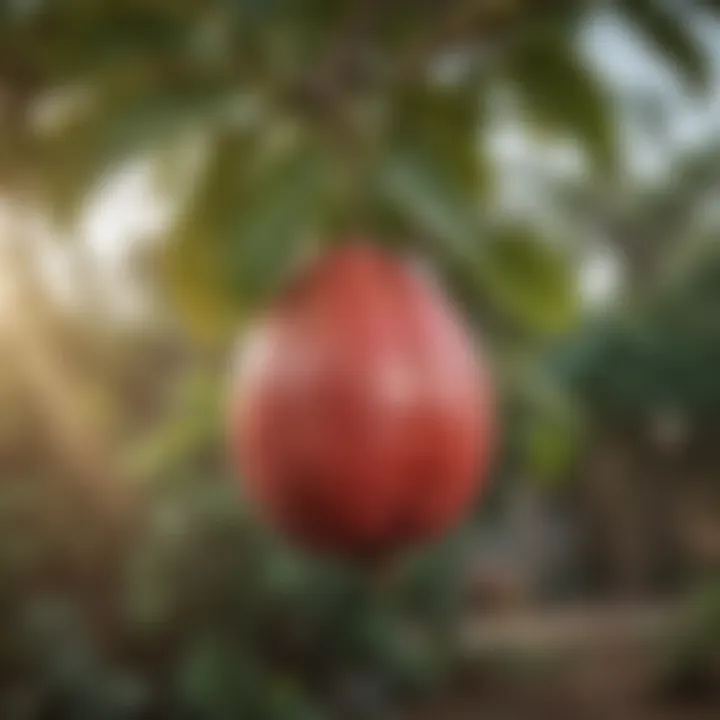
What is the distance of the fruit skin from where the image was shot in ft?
1.67

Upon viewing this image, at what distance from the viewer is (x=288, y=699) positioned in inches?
96.4

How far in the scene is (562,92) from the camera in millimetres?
502

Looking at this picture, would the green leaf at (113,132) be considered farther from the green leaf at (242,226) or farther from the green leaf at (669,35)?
the green leaf at (669,35)

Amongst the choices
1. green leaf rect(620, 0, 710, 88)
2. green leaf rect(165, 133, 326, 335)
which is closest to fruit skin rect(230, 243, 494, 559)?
green leaf rect(165, 133, 326, 335)

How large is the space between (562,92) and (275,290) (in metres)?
0.13

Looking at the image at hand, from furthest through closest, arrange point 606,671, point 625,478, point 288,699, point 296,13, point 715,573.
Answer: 1. point 625,478
2. point 715,573
3. point 606,671
4. point 288,699
5. point 296,13

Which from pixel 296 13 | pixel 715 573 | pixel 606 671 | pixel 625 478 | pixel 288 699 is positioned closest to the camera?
pixel 296 13

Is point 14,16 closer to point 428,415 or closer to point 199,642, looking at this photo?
point 428,415

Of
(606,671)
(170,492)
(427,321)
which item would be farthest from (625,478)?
(427,321)

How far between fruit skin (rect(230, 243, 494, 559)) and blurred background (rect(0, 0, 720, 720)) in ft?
0.07

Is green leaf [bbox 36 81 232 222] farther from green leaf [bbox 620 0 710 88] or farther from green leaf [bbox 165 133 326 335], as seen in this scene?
green leaf [bbox 620 0 710 88]

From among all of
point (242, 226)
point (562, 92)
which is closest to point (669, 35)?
point (562, 92)

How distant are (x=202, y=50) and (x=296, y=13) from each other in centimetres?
4

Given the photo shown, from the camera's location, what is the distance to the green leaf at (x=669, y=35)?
454 millimetres
